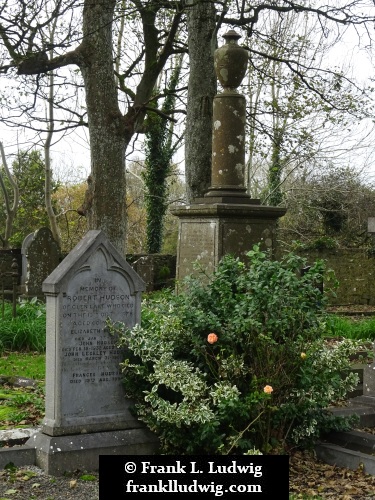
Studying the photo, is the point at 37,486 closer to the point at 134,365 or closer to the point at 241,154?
the point at 134,365

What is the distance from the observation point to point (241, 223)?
9.83 meters

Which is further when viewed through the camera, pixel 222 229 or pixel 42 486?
pixel 222 229

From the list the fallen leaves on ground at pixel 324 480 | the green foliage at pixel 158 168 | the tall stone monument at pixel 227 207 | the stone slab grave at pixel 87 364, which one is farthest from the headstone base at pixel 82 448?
the green foliage at pixel 158 168

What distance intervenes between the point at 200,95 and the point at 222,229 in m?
4.34

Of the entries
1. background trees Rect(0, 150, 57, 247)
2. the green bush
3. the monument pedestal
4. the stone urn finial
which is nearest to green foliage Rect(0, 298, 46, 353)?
the monument pedestal

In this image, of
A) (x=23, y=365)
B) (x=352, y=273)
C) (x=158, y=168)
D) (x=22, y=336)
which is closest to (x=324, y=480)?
(x=23, y=365)

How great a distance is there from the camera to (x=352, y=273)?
2355 centimetres

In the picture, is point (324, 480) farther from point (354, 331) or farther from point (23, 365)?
point (354, 331)

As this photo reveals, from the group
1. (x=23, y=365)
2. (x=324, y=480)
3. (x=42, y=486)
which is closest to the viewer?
(x=42, y=486)

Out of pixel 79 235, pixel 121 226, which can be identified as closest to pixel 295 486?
pixel 121 226

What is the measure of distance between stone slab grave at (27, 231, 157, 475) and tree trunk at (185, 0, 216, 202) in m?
6.52

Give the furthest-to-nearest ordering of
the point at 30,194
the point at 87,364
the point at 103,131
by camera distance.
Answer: the point at 30,194, the point at 103,131, the point at 87,364

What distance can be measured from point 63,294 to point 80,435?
44.9 inches

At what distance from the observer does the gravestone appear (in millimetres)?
18828
